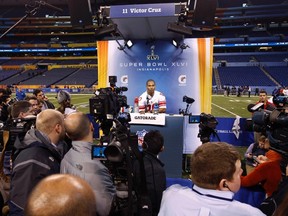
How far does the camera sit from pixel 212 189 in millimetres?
1472

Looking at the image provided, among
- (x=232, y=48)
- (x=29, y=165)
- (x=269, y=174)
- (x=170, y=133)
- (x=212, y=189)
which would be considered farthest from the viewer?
(x=232, y=48)

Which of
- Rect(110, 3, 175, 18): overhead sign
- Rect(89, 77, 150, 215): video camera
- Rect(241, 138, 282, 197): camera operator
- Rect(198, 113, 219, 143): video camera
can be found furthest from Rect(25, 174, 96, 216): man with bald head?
Rect(110, 3, 175, 18): overhead sign

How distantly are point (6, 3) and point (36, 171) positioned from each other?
55864 mm

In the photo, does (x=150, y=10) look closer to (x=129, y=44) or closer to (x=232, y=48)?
(x=129, y=44)

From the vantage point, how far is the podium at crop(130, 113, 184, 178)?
5.07 m

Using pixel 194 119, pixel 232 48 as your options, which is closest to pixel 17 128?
pixel 194 119

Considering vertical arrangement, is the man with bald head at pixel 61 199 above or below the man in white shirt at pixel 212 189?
above

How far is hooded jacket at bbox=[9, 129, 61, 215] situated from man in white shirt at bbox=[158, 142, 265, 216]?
40.8 inches

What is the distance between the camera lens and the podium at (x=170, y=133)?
16.6ft

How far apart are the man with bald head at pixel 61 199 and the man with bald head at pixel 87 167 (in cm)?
124

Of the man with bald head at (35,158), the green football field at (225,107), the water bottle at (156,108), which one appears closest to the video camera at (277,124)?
the man with bald head at (35,158)

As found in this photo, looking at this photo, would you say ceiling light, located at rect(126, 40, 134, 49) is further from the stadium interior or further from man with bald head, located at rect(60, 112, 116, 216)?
the stadium interior

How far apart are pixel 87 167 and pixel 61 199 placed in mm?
1325

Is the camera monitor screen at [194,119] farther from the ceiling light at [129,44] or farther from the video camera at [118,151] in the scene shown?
the ceiling light at [129,44]
